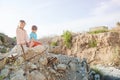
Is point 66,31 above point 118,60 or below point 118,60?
above

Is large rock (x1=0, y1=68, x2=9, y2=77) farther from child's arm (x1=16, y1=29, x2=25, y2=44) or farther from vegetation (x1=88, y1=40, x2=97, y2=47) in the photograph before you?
vegetation (x1=88, y1=40, x2=97, y2=47)

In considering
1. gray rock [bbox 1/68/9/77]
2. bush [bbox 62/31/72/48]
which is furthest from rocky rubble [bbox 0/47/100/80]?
bush [bbox 62/31/72/48]

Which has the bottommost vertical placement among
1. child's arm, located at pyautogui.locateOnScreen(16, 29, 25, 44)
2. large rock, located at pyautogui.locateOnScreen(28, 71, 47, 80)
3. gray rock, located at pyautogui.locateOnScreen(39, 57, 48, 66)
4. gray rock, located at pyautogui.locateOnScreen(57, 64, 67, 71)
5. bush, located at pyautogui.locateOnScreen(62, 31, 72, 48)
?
large rock, located at pyautogui.locateOnScreen(28, 71, 47, 80)

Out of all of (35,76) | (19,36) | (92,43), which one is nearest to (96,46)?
(92,43)

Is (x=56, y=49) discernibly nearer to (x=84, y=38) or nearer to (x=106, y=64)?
(x=106, y=64)

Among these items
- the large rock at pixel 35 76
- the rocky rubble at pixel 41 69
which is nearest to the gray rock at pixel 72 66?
A: the rocky rubble at pixel 41 69

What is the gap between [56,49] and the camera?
15.7 metres

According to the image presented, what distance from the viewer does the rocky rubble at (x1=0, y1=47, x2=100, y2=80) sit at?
41.3 feet

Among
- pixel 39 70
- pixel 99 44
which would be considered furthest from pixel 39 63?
pixel 99 44

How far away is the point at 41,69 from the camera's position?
13.1 meters

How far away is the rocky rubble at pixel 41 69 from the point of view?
12586 millimetres

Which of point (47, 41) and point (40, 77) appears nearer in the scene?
point (40, 77)

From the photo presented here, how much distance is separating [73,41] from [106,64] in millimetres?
3755

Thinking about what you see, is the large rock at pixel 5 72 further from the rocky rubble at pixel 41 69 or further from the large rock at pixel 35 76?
the large rock at pixel 35 76
